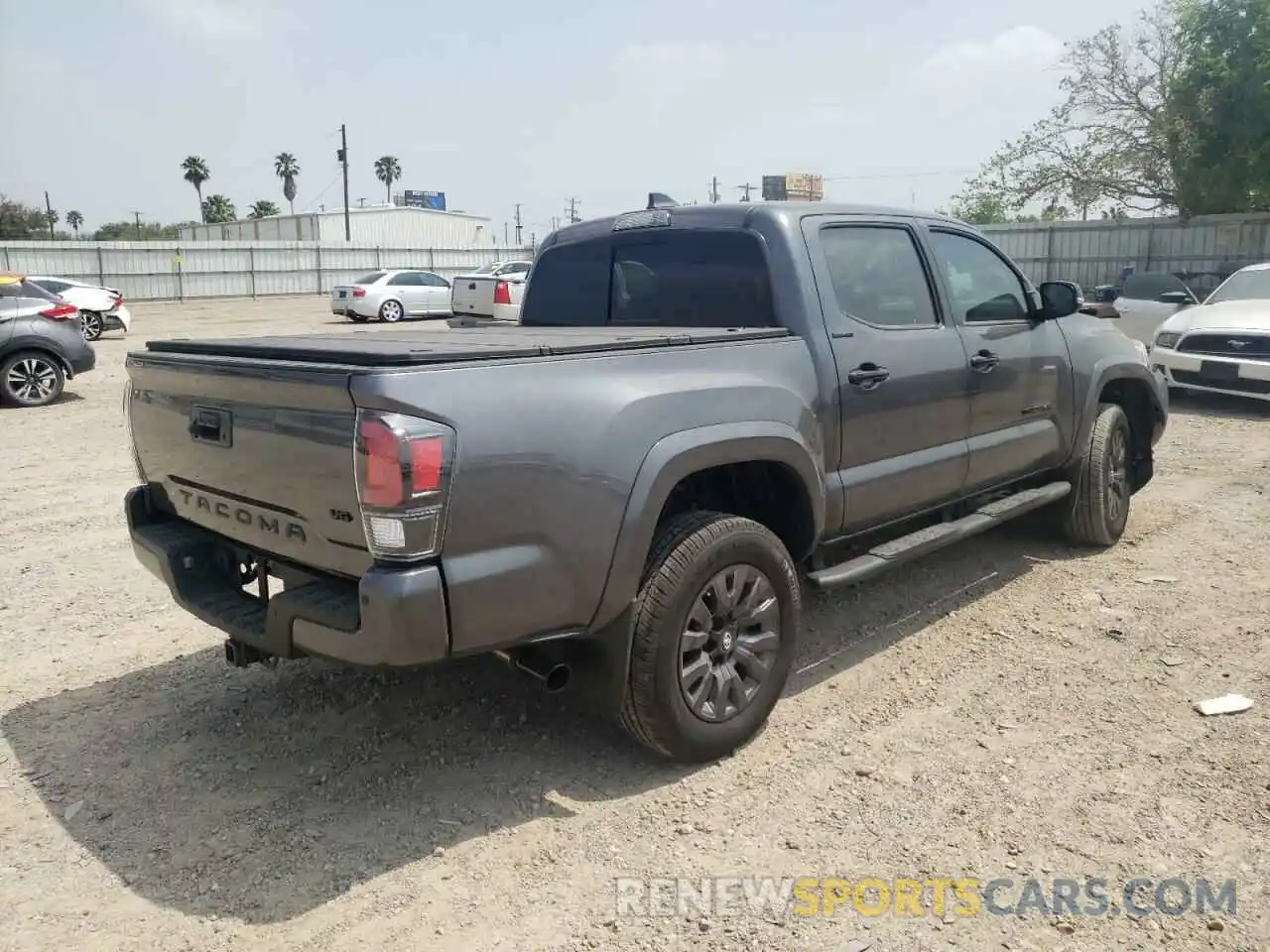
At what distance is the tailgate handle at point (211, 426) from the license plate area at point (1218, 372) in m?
10.2

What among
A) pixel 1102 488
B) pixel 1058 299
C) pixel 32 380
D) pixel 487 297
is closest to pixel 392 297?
pixel 487 297

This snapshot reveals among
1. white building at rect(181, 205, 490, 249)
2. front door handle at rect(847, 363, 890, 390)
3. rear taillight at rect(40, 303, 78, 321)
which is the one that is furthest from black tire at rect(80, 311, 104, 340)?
white building at rect(181, 205, 490, 249)

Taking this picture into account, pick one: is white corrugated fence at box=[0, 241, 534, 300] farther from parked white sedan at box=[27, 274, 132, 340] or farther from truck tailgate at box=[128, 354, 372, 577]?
truck tailgate at box=[128, 354, 372, 577]

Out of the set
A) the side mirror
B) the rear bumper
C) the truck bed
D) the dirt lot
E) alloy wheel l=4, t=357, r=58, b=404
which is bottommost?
the dirt lot

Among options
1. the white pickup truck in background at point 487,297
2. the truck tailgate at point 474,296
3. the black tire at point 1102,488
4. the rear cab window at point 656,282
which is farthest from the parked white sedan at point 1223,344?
the truck tailgate at point 474,296

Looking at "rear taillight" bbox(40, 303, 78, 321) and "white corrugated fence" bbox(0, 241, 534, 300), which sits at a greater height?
"white corrugated fence" bbox(0, 241, 534, 300)

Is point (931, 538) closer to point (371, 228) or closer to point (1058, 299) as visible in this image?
point (1058, 299)

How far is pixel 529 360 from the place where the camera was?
9.84 ft

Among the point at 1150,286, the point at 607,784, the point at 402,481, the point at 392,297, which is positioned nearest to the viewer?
the point at 402,481

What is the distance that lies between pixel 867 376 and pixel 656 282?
1041mm

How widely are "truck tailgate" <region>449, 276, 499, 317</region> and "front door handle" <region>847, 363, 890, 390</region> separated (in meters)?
17.3

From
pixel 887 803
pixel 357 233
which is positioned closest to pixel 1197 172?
pixel 887 803

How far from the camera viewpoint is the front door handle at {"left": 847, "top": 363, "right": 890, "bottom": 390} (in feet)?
13.3

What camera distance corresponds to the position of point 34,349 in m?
11.9
